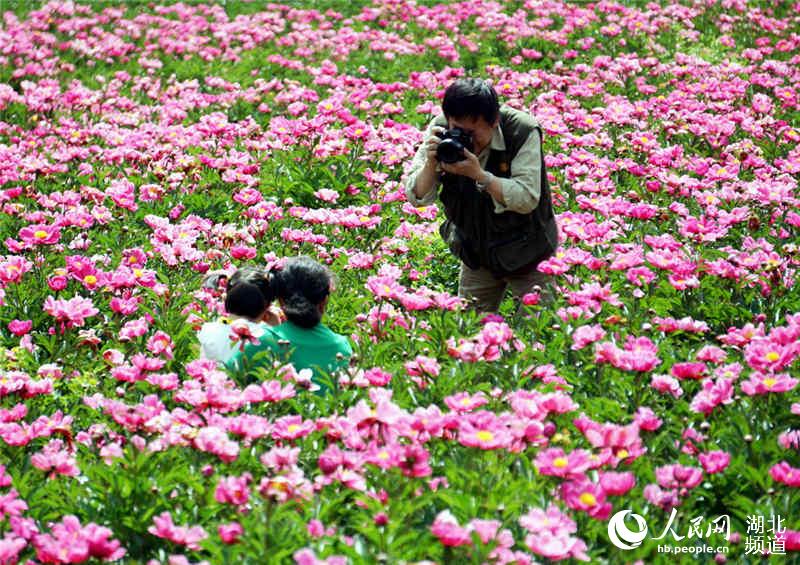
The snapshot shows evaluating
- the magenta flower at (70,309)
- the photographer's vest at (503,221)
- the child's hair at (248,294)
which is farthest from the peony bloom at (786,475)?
the magenta flower at (70,309)

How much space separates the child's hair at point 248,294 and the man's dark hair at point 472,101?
3.27 feet

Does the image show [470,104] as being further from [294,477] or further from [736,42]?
[736,42]

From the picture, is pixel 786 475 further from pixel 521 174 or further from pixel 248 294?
pixel 248 294

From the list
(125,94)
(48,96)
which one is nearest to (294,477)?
(48,96)

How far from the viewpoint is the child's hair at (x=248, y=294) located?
3.72 meters

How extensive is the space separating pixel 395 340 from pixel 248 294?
23.5 inches

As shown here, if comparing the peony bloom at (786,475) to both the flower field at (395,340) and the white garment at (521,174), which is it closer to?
the flower field at (395,340)

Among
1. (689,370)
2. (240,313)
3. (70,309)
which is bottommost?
(240,313)

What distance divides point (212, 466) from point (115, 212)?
324 cm

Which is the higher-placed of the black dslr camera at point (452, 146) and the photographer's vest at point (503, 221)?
the black dslr camera at point (452, 146)

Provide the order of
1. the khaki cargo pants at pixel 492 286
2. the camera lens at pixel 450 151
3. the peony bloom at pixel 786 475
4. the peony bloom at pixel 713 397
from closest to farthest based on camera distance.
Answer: the peony bloom at pixel 786 475 → the peony bloom at pixel 713 397 → the camera lens at pixel 450 151 → the khaki cargo pants at pixel 492 286

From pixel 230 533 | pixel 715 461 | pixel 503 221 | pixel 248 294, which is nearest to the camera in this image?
pixel 230 533

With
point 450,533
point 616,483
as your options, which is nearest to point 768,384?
point 616,483

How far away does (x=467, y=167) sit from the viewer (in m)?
3.86
